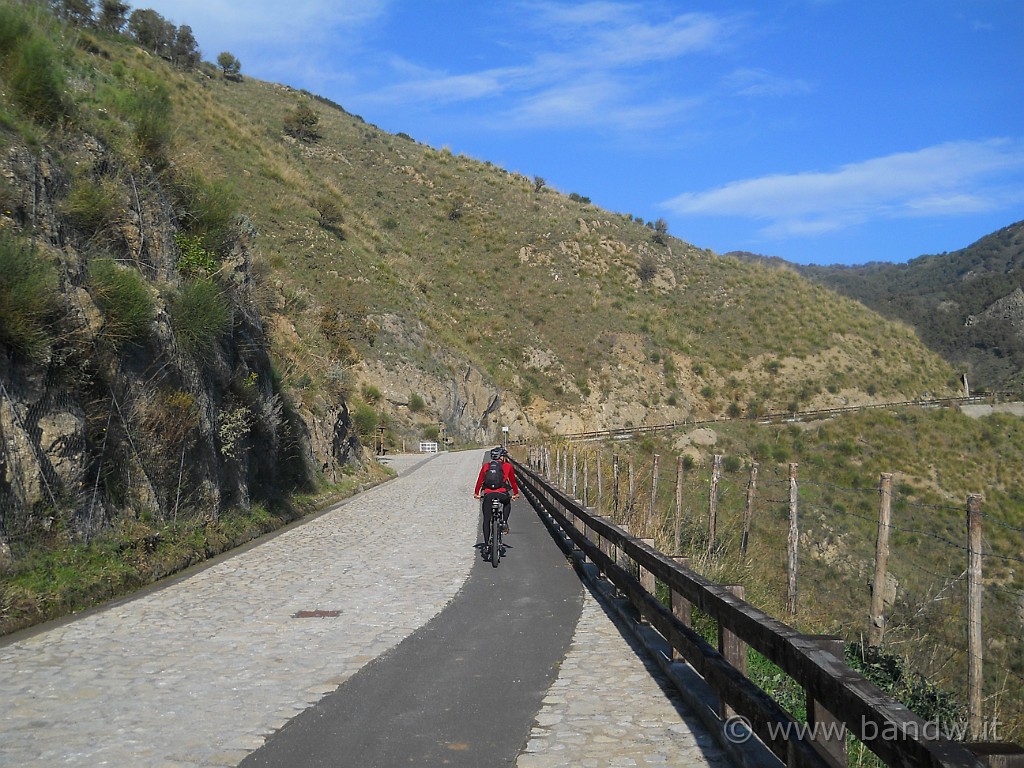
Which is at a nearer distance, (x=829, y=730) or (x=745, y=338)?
(x=829, y=730)

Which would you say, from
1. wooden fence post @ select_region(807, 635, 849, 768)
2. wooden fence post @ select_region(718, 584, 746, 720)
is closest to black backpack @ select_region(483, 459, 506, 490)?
wooden fence post @ select_region(718, 584, 746, 720)

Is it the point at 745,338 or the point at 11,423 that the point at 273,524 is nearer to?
the point at 11,423

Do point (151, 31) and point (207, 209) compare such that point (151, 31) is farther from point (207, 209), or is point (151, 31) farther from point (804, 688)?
point (804, 688)

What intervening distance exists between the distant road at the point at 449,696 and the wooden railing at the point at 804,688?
3.94ft

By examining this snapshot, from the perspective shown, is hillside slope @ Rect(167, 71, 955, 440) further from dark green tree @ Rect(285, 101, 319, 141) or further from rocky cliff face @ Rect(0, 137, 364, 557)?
rocky cliff face @ Rect(0, 137, 364, 557)

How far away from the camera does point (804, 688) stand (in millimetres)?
4062

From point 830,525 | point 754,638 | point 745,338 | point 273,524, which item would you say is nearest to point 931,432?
point 830,525

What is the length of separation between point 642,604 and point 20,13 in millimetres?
13234

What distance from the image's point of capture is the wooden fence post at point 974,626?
234 inches

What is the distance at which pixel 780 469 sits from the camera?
138 feet
